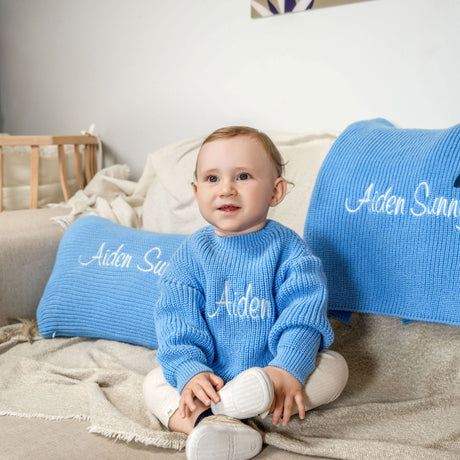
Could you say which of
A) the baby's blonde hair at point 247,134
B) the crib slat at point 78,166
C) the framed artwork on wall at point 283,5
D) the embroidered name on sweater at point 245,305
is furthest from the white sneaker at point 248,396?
the crib slat at point 78,166

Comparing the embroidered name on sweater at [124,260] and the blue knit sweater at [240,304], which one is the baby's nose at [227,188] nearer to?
the blue knit sweater at [240,304]

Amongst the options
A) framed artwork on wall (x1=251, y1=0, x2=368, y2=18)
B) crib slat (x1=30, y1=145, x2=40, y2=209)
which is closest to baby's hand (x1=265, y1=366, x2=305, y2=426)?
framed artwork on wall (x1=251, y1=0, x2=368, y2=18)

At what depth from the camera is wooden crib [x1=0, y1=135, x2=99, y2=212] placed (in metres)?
1.79

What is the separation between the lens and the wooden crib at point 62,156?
5.87ft

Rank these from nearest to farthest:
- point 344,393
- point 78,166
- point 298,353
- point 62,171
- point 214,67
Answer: point 298,353 < point 344,393 < point 214,67 < point 62,171 < point 78,166

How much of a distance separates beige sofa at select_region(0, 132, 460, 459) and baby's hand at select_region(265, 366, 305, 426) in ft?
0.12

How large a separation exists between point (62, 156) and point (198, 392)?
128 cm

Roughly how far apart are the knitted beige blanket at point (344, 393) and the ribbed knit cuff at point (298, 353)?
10 centimetres

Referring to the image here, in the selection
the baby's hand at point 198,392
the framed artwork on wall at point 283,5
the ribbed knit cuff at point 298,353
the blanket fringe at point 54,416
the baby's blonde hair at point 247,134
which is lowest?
the blanket fringe at point 54,416

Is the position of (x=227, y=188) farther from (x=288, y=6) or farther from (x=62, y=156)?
(x=62, y=156)

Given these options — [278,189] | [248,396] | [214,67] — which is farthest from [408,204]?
[214,67]

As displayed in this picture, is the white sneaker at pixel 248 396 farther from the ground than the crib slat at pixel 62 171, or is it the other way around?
the crib slat at pixel 62 171

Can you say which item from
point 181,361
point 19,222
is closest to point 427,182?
point 181,361

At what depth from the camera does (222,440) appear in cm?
77
